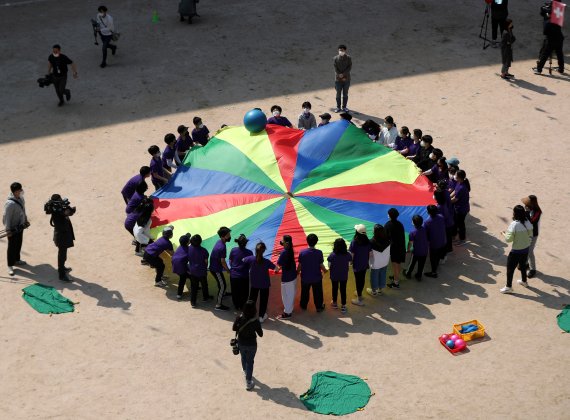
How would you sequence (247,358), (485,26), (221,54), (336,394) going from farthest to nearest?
(485,26)
(221,54)
(336,394)
(247,358)

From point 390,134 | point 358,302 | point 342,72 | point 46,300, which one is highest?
point 342,72

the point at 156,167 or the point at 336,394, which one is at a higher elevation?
the point at 156,167

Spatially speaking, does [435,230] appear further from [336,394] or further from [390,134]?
[336,394]

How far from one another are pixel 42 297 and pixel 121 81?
305 inches

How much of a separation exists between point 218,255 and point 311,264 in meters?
1.27

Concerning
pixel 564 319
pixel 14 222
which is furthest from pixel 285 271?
pixel 14 222

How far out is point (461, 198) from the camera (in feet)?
43.8

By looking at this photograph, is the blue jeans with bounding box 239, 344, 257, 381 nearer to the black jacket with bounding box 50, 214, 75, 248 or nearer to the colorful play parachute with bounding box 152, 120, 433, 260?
the colorful play parachute with bounding box 152, 120, 433, 260

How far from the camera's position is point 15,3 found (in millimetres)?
23359

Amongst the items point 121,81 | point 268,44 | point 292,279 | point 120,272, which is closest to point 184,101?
point 121,81

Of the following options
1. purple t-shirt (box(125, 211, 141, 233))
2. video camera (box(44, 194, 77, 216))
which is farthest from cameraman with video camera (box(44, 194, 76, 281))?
purple t-shirt (box(125, 211, 141, 233))

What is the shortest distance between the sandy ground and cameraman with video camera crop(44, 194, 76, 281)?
1.60 ft

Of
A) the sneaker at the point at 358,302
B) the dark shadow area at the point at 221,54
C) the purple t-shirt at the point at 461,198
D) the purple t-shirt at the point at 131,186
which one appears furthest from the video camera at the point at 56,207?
the purple t-shirt at the point at 461,198

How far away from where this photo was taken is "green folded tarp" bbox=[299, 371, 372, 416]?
1035cm
